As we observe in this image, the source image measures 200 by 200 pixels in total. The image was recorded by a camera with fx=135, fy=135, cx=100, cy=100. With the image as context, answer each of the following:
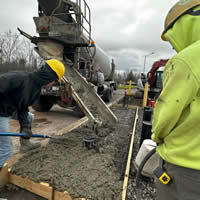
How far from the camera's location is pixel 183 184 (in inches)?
36.2

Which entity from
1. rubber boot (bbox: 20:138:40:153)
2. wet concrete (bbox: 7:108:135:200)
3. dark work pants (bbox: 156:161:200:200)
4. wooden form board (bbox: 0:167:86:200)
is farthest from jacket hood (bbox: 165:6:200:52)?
rubber boot (bbox: 20:138:40:153)

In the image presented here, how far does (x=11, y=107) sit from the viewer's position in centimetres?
224

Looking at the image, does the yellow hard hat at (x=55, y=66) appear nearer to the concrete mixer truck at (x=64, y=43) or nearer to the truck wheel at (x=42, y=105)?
the concrete mixer truck at (x=64, y=43)

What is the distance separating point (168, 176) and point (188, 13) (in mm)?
1161

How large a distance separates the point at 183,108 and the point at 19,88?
2.30 metres

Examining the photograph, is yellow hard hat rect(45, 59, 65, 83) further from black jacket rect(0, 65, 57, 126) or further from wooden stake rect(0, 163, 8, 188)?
wooden stake rect(0, 163, 8, 188)

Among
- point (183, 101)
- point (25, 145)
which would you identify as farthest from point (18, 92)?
point (183, 101)

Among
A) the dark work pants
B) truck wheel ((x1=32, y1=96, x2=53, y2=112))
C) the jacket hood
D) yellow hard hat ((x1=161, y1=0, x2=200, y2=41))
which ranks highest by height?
yellow hard hat ((x1=161, y1=0, x2=200, y2=41))

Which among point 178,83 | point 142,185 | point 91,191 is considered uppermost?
point 178,83

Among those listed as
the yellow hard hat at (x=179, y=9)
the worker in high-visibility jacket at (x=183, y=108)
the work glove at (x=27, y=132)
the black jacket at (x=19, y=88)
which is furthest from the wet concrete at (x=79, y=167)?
Answer: the yellow hard hat at (x=179, y=9)

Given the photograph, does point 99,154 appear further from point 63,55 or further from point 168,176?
point 63,55

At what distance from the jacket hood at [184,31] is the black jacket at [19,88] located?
77.6 inches

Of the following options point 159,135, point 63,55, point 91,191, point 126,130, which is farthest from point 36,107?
point 159,135

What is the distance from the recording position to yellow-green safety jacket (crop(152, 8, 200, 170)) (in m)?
0.85
